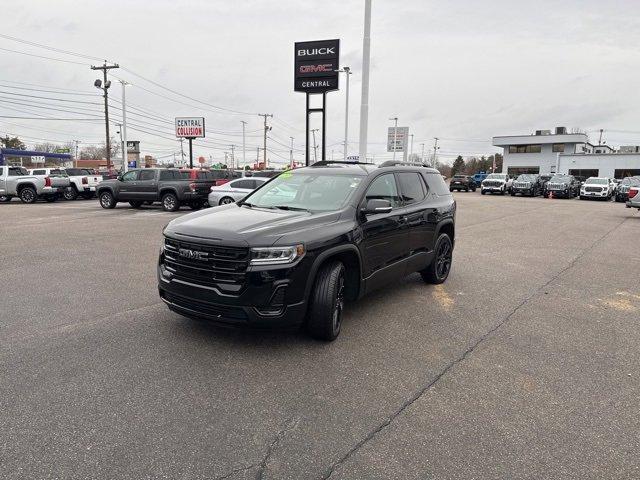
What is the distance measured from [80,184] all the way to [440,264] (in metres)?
23.4

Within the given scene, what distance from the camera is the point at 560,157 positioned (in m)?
61.7

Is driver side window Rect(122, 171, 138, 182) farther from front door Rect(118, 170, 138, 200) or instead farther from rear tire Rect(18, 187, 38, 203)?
rear tire Rect(18, 187, 38, 203)

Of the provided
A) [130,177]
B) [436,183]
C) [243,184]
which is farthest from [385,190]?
[130,177]

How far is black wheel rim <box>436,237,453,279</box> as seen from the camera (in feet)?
22.8

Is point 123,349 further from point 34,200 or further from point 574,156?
point 574,156

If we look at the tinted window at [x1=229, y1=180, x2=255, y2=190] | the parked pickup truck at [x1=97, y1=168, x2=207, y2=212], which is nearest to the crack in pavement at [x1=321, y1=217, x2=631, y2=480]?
the tinted window at [x1=229, y1=180, x2=255, y2=190]

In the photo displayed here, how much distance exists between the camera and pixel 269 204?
5.38 meters

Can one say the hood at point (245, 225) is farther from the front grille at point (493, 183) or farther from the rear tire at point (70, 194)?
the front grille at point (493, 183)

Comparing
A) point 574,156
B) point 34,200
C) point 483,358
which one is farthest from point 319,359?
point 574,156

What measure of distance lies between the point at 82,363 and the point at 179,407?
1223 millimetres

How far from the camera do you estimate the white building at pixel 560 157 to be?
5659cm

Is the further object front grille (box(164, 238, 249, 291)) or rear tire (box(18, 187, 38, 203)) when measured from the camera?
rear tire (box(18, 187, 38, 203))

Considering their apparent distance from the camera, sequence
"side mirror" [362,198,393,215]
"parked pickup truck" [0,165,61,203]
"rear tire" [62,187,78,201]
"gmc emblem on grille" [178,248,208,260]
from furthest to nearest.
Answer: "rear tire" [62,187,78,201] → "parked pickup truck" [0,165,61,203] → "side mirror" [362,198,393,215] → "gmc emblem on grille" [178,248,208,260]

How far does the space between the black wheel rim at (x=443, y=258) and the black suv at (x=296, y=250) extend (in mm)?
1020
